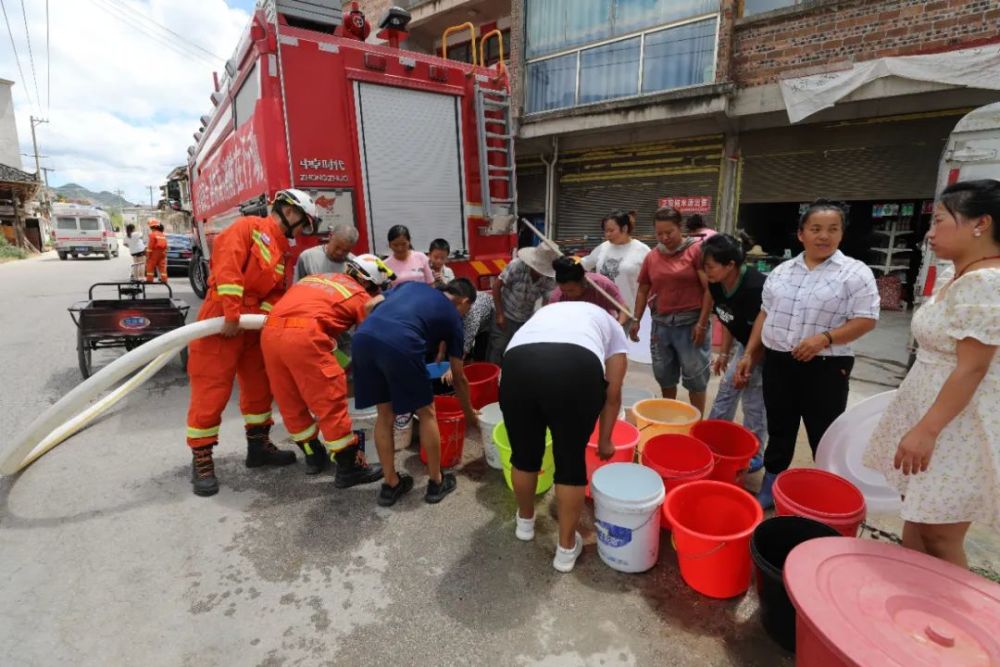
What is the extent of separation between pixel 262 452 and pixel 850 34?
930 centimetres

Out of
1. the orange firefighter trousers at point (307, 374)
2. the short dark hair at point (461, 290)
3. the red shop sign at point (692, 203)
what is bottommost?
the orange firefighter trousers at point (307, 374)

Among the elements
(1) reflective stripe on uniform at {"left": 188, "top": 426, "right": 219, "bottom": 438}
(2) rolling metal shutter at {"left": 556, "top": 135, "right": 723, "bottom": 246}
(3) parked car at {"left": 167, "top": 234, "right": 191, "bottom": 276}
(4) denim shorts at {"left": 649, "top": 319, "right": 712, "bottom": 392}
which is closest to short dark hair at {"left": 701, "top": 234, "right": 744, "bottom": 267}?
(4) denim shorts at {"left": 649, "top": 319, "right": 712, "bottom": 392}

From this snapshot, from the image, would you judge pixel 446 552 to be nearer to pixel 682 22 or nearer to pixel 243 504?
pixel 243 504

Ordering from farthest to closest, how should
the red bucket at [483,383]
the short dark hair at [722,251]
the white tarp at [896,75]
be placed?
the white tarp at [896,75] < the red bucket at [483,383] < the short dark hair at [722,251]

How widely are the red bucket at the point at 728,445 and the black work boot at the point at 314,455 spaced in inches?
95.3

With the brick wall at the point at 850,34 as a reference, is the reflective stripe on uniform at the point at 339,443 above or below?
below

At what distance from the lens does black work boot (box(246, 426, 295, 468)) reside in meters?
3.34

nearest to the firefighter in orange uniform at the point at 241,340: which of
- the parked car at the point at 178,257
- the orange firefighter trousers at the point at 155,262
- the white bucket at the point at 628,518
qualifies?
the white bucket at the point at 628,518

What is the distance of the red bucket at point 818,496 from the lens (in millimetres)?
2113

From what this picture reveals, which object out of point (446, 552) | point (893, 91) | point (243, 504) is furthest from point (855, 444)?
point (893, 91)

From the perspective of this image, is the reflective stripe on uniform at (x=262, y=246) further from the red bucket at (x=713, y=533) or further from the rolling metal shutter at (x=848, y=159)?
the rolling metal shutter at (x=848, y=159)

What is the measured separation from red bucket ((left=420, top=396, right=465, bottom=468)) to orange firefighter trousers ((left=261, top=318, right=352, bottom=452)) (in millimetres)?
611

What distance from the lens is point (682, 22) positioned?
832cm

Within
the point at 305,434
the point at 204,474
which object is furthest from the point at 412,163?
the point at 204,474
